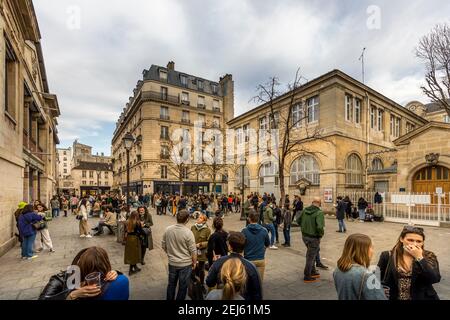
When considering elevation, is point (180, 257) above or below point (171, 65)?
below

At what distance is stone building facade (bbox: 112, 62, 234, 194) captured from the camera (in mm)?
33438

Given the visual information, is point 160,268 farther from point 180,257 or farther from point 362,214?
point 362,214

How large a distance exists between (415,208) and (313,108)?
33.0 feet

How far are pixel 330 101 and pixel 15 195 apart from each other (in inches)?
753

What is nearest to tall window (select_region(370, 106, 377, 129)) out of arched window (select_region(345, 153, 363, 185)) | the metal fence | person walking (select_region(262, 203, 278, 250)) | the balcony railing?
arched window (select_region(345, 153, 363, 185))

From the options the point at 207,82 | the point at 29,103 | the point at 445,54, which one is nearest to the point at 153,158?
the point at 207,82

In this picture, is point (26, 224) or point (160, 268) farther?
point (26, 224)

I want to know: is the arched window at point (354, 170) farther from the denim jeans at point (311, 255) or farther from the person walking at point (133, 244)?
the person walking at point (133, 244)

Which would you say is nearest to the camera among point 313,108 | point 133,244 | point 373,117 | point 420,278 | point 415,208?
point 420,278

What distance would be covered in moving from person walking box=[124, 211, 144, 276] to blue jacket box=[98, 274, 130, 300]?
12.7 feet

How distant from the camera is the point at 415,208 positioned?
44.0ft

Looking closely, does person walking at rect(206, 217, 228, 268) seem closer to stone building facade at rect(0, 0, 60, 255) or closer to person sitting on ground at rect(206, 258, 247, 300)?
person sitting on ground at rect(206, 258, 247, 300)

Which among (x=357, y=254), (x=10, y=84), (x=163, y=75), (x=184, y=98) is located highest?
(x=163, y=75)

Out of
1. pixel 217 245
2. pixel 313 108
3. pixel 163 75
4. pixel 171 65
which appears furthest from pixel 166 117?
pixel 217 245
